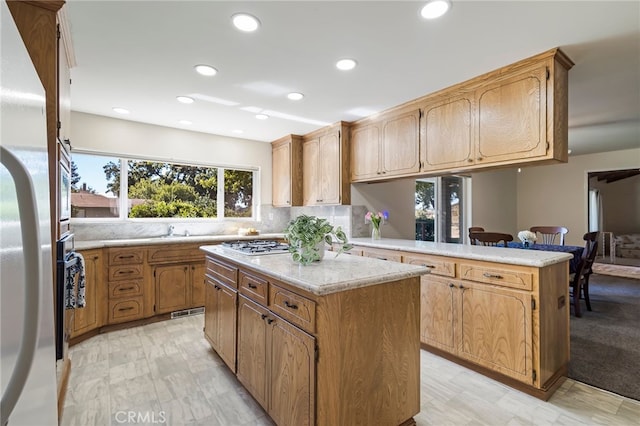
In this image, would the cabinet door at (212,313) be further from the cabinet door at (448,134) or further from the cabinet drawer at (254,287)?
the cabinet door at (448,134)

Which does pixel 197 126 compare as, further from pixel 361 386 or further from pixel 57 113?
pixel 361 386

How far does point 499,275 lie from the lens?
7.47ft

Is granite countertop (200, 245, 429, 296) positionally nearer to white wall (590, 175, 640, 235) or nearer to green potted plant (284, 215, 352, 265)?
green potted plant (284, 215, 352, 265)

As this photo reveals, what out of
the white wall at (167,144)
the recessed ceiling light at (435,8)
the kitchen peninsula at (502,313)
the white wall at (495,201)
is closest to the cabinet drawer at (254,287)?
the kitchen peninsula at (502,313)

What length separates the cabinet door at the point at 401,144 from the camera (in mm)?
3215

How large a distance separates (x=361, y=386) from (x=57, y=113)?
2296mm

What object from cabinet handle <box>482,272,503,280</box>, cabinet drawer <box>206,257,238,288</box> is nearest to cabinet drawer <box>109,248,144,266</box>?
cabinet drawer <box>206,257,238,288</box>

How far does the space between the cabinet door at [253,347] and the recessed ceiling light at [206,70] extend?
71.0 inches

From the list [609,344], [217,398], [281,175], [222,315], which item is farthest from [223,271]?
[609,344]

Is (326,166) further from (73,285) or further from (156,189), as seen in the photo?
(73,285)

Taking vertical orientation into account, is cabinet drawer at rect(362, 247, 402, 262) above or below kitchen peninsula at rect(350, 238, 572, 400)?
above

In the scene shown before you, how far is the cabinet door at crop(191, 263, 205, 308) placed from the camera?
3809 mm

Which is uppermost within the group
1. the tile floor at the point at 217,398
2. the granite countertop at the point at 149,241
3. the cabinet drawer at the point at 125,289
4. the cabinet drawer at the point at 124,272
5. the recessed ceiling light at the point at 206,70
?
the recessed ceiling light at the point at 206,70

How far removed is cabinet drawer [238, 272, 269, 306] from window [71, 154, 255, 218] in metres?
2.70
